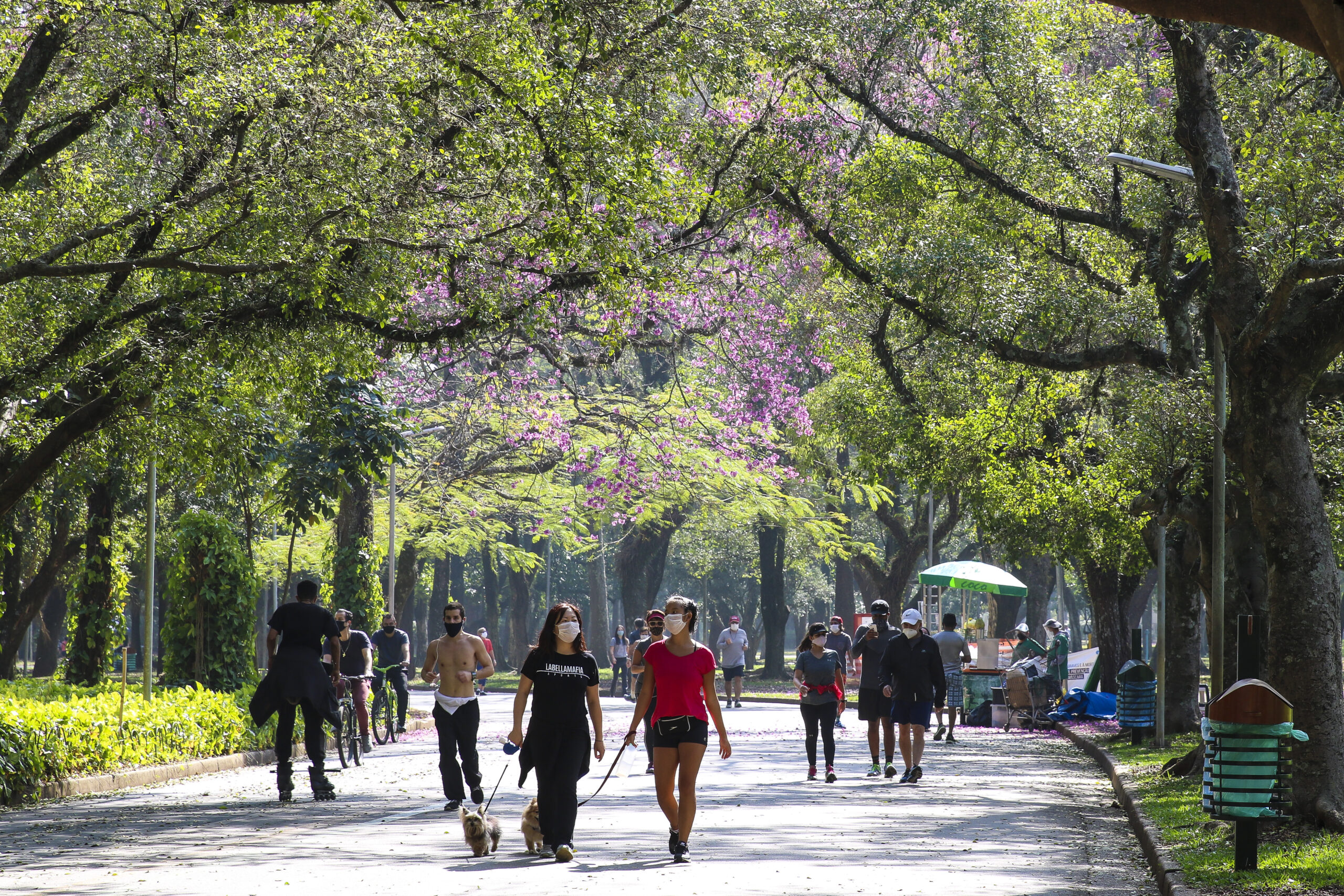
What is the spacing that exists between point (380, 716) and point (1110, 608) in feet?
45.7

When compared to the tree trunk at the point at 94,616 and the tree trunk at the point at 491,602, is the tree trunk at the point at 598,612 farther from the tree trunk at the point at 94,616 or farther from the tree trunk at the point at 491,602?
the tree trunk at the point at 94,616

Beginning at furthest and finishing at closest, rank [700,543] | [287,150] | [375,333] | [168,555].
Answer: [700,543], [168,555], [375,333], [287,150]

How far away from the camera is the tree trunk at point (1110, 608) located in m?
28.4

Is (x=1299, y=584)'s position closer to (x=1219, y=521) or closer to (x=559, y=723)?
(x=1219, y=521)

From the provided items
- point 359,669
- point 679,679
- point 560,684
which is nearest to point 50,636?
point 359,669

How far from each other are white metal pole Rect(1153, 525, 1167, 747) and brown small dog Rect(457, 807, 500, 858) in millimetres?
11448

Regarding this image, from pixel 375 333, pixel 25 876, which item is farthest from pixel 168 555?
pixel 25 876

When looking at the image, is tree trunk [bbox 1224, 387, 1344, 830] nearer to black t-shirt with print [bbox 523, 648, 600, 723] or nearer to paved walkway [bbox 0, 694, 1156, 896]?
paved walkway [bbox 0, 694, 1156, 896]

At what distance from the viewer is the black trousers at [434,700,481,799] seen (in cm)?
1283

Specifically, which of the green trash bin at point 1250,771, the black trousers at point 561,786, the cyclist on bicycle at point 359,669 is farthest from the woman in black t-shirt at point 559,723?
the cyclist on bicycle at point 359,669

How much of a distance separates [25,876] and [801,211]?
12.6 meters

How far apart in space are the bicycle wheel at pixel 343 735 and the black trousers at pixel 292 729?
268 cm

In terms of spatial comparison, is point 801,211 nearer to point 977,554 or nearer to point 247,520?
point 247,520

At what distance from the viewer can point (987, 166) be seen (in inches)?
757
